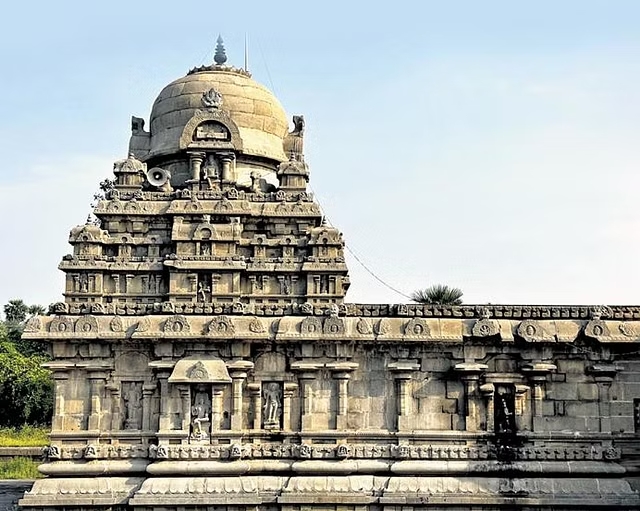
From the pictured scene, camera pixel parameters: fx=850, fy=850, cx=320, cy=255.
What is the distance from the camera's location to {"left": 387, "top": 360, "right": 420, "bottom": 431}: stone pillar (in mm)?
22783

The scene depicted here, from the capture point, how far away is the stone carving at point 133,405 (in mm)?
22844

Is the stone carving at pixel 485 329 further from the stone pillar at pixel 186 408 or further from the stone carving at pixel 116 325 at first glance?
the stone carving at pixel 116 325

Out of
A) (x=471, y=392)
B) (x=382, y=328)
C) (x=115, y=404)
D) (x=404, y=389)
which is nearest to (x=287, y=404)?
(x=404, y=389)

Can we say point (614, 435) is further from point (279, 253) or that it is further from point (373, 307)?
point (279, 253)

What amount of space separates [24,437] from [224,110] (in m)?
23.0

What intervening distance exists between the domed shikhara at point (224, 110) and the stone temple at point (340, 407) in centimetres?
792

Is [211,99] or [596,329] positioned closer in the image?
[596,329]

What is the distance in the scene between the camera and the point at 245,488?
72.0 ft

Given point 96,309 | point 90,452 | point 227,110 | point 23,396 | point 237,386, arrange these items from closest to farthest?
point 90,452, point 237,386, point 96,309, point 227,110, point 23,396

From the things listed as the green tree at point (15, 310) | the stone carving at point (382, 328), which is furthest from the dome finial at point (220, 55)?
the green tree at point (15, 310)

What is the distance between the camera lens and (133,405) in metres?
22.9

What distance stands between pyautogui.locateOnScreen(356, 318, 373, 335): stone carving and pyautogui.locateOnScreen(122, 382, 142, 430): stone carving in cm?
611

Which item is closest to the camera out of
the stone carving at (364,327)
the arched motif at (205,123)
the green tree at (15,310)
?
the stone carving at (364,327)

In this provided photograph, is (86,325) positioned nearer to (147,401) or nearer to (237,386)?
(147,401)
